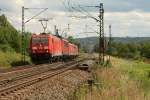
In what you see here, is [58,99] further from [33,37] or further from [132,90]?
[33,37]

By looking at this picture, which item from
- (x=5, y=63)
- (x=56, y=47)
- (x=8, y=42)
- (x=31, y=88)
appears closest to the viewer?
(x=31, y=88)

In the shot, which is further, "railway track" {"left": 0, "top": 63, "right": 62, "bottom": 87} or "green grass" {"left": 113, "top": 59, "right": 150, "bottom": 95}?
"railway track" {"left": 0, "top": 63, "right": 62, "bottom": 87}

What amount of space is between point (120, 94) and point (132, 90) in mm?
1389

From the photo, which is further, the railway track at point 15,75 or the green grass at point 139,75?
the railway track at point 15,75

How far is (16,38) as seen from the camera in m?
86.8

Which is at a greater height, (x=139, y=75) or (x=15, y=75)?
(x=15, y=75)

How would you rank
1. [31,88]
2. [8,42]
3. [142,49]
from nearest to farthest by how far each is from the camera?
[31,88], [8,42], [142,49]

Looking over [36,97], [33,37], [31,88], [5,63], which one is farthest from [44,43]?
[36,97]

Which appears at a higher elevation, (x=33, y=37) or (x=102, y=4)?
(x=102, y=4)

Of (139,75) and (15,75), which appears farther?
(139,75)

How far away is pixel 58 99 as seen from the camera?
1633 centimetres

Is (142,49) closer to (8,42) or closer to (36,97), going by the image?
(8,42)

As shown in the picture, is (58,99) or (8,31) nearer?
(58,99)

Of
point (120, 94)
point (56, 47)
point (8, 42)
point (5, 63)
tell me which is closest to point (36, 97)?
point (120, 94)
